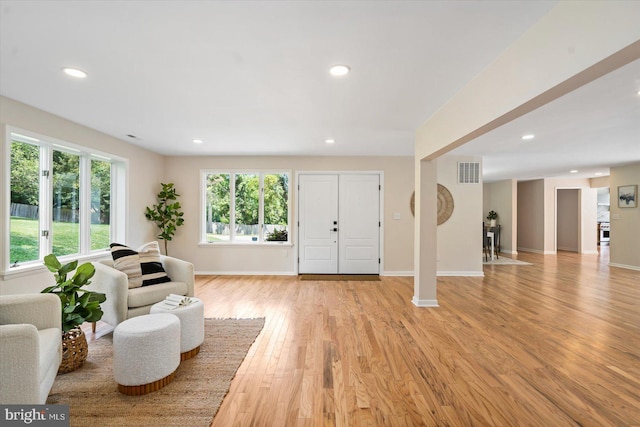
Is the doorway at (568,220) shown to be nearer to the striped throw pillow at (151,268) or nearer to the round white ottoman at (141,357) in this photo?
the striped throw pillow at (151,268)

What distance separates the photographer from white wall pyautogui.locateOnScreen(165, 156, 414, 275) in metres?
6.09

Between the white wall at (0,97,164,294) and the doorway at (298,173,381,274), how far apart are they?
2.86 meters

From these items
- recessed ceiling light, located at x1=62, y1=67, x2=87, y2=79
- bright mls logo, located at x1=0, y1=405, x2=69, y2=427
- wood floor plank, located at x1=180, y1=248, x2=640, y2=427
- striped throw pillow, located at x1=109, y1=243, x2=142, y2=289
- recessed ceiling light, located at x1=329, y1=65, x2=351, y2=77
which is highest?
recessed ceiling light, located at x1=62, y1=67, x2=87, y2=79

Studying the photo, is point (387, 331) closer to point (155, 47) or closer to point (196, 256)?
point (155, 47)

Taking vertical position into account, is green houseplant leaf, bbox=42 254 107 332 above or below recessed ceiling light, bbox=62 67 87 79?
below

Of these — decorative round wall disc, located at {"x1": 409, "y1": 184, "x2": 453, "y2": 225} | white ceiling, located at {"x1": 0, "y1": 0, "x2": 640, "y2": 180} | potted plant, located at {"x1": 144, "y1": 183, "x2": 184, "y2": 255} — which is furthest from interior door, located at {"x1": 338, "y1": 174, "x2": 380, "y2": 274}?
potted plant, located at {"x1": 144, "y1": 183, "x2": 184, "y2": 255}

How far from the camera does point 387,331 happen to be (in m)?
Result: 3.27

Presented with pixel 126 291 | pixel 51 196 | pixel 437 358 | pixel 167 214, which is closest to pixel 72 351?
pixel 126 291

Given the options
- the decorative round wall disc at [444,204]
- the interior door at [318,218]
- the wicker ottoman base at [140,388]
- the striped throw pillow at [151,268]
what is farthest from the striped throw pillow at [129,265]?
the decorative round wall disc at [444,204]

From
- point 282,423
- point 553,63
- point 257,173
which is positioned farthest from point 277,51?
point 257,173

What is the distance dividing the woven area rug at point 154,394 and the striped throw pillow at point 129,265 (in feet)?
2.16

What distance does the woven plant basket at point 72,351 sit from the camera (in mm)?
2359

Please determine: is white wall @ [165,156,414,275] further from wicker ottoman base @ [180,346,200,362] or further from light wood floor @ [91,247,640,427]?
wicker ottoman base @ [180,346,200,362]

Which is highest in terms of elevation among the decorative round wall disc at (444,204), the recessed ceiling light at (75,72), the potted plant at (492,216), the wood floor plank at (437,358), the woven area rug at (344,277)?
the recessed ceiling light at (75,72)
